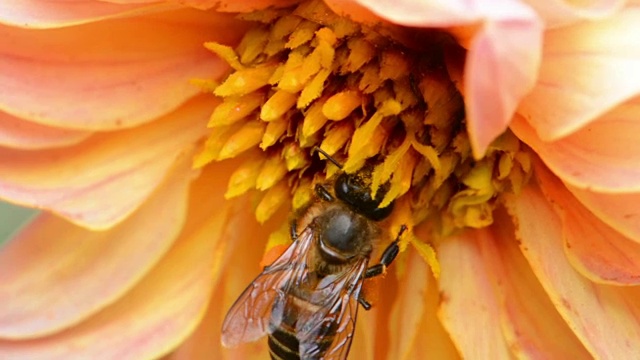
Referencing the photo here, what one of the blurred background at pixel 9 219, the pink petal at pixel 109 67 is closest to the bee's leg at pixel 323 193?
the pink petal at pixel 109 67

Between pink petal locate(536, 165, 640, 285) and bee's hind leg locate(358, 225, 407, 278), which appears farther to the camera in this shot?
bee's hind leg locate(358, 225, 407, 278)

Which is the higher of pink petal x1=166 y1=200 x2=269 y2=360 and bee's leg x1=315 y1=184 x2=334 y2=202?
bee's leg x1=315 y1=184 x2=334 y2=202

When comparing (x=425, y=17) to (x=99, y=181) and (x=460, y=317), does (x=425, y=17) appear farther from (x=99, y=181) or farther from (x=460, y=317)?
(x=99, y=181)

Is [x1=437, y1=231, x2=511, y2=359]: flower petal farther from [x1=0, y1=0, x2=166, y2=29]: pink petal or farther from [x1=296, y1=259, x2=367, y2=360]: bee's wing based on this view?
[x1=0, y1=0, x2=166, y2=29]: pink petal

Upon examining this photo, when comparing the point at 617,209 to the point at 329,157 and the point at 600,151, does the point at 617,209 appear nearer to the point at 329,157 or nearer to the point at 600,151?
the point at 600,151

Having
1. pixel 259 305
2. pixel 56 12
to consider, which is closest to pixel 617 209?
pixel 259 305

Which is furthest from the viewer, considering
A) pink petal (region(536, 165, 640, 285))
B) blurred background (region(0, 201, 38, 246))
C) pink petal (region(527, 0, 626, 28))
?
blurred background (region(0, 201, 38, 246))

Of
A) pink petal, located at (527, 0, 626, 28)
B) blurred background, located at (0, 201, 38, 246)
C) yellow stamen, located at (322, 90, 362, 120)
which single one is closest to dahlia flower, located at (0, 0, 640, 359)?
yellow stamen, located at (322, 90, 362, 120)

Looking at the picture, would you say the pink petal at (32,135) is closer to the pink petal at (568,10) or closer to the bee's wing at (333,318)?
the bee's wing at (333,318)
